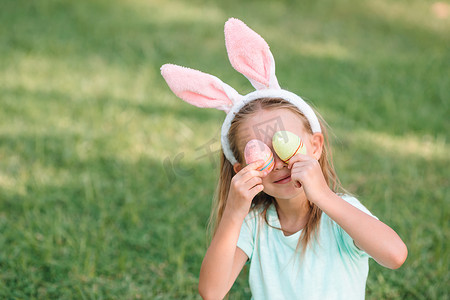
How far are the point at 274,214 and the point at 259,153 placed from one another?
1.17 ft

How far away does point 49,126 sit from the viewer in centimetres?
379

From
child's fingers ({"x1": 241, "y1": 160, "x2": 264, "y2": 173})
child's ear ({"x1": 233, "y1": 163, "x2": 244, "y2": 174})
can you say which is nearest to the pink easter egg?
child's fingers ({"x1": 241, "y1": 160, "x2": 264, "y2": 173})

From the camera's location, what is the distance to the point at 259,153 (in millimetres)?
1568

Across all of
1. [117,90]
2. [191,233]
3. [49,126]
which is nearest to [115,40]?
[117,90]

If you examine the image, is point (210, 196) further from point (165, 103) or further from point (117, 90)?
point (117, 90)

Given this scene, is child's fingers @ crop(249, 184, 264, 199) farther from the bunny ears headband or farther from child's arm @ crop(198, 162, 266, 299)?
the bunny ears headband

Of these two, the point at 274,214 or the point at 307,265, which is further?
the point at 274,214

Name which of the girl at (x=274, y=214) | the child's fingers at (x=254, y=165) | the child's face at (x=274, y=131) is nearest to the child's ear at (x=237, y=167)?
the girl at (x=274, y=214)

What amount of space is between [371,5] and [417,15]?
23.3 inches

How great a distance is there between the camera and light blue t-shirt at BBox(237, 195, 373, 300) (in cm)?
170

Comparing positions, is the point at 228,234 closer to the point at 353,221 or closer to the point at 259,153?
the point at 259,153

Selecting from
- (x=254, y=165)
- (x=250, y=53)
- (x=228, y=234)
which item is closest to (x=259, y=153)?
(x=254, y=165)

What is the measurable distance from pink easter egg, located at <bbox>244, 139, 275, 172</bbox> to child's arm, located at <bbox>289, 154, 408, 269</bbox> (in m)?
0.09

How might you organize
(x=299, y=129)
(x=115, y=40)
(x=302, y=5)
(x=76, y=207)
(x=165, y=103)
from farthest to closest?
1. (x=302, y=5)
2. (x=115, y=40)
3. (x=165, y=103)
4. (x=76, y=207)
5. (x=299, y=129)
